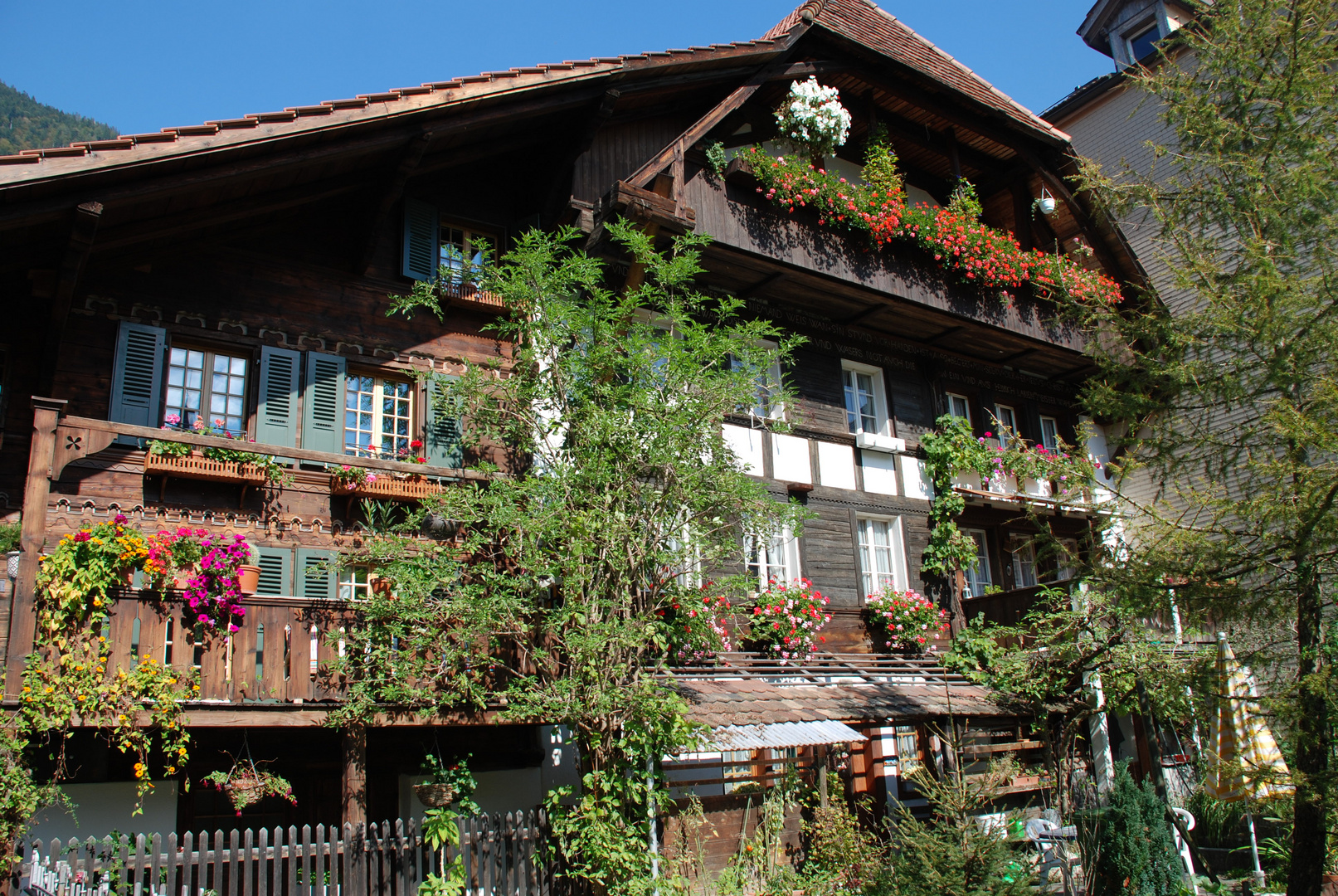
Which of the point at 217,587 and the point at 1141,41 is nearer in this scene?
the point at 217,587

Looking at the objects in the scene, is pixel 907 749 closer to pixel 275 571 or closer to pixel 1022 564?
pixel 1022 564

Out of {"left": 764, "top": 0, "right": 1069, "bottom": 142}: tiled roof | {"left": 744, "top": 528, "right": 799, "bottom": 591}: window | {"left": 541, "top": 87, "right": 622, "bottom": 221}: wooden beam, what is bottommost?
{"left": 744, "top": 528, "right": 799, "bottom": 591}: window

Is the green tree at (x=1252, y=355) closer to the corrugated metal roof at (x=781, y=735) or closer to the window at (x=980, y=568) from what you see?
the corrugated metal roof at (x=781, y=735)

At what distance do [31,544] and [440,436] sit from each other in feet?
14.4

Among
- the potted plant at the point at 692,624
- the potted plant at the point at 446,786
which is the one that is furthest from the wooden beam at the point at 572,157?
the potted plant at the point at 446,786

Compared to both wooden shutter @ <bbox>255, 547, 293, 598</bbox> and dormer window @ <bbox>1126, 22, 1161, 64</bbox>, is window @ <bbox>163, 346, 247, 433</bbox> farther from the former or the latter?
dormer window @ <bbox>1126, 22, 1161, 64</bbox>

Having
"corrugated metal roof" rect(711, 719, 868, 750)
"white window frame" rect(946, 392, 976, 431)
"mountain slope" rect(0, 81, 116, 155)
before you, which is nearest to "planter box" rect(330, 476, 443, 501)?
"corrugated metal roof" rect(711, 719, 868, 750)

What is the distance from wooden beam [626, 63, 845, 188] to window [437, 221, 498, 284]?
2026 mm

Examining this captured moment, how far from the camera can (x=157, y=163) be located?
9023 mm

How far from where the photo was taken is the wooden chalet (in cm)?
902

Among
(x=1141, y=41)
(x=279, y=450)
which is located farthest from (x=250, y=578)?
(x=1141, y=41)

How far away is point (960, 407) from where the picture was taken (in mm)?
17344

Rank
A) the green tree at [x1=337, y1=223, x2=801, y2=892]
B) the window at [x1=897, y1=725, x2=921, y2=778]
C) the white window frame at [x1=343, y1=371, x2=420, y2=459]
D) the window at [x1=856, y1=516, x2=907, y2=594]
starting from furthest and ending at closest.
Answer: the window at [x1=856, y1=516, x2=907, y2=594]
the window at [x1=897, y1=725, x2=921, y2=778]
the white window frame at [x1=343, y1=371, x2=420, y2=459]
the green tree at [x1=337, y1=223, x2=801, y2=892]

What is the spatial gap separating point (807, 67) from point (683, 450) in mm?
7487
